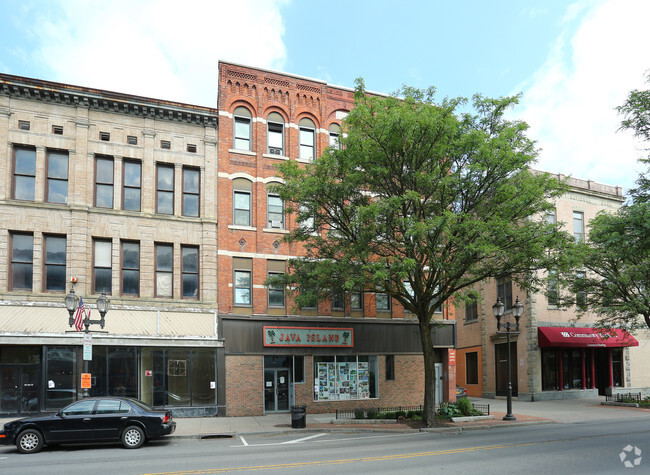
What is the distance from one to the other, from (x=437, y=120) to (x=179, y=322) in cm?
1402

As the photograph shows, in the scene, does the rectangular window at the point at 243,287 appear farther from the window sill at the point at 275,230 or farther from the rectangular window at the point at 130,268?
the rectangular window at the point at 130,268

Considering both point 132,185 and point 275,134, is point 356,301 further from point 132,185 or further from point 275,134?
point 132,185

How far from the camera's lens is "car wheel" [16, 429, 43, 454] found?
1540 cm

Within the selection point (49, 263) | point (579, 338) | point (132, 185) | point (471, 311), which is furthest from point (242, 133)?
point (579, 338)

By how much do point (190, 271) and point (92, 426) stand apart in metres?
10.4

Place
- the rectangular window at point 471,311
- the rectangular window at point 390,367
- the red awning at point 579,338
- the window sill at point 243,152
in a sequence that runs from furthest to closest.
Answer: the rectangular window at point 471,311 → the red awning at point 579,338 → the rectangular window at point 390,367 → the window sill at point 243,152

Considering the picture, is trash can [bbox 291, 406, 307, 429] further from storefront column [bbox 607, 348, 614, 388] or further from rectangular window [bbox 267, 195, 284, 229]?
storefront column [bbox 607, 348, 614, 388]

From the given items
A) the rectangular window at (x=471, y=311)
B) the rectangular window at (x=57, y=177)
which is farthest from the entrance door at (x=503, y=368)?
the rectangular window at (x=57, y=177)

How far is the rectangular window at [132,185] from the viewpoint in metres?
25.2

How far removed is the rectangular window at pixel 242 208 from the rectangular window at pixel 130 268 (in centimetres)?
474

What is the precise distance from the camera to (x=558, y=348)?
111ft

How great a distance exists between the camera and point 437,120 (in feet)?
61.8

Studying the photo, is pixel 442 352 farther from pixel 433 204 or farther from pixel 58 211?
pixel 58 211

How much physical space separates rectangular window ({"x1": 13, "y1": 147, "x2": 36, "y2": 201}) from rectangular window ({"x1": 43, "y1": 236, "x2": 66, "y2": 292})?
204cm
